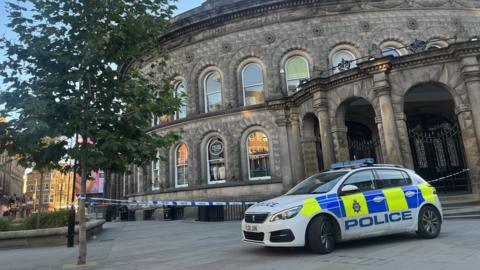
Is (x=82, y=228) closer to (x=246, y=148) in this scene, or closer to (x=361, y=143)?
(x=361, y=143)

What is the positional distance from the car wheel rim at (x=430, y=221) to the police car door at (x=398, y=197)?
35 centimetres

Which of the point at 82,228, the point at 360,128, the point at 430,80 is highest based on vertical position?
the point at 430,80

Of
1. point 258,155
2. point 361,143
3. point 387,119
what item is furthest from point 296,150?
point 387,119

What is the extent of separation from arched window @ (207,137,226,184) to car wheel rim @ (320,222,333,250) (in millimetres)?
14720

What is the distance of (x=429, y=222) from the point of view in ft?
27.7

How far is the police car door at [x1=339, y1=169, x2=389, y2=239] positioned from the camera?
24.6ft

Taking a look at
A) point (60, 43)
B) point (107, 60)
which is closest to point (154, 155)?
point (107, 60)

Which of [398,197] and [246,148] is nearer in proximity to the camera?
[398,197]

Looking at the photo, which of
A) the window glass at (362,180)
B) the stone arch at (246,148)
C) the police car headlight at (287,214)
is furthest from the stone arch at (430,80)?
the police car headlight at (287,214)

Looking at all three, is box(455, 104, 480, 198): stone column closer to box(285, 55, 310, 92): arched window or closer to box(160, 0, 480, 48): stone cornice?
box(285, 55, 310, 92): arched window

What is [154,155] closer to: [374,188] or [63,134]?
[63,134]

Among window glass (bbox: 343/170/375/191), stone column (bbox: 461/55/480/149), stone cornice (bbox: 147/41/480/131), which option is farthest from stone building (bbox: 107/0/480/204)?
window glass (bbox: 343/170/375/191)

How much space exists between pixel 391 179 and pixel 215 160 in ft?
48.1

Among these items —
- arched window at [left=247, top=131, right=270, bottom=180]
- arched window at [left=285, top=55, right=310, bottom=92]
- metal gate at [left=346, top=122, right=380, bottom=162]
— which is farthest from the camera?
arched window at [left=285, top=55, right=310, bottom=92]
